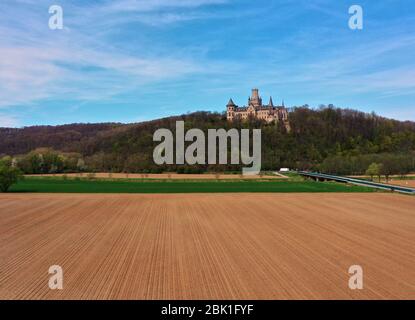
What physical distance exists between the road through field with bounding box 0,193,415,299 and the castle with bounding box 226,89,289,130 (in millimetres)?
132076

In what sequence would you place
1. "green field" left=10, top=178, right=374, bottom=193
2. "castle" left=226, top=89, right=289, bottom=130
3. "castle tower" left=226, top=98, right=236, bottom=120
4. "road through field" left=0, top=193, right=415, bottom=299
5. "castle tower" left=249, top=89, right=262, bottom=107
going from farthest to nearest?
1. "castle tower" left=249, top=89, right=262, bottom=107
2. "castle tower" left=226, top=98, right=236, bottom=120
3. "castle" left=226, top=89, right=289, bottom=130
4. "green field" left=10, top=178, right=374, bottom=193
5. "road through field" left=0, top=193, right=415, bottom=299

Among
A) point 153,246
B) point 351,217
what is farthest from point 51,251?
point 351,217

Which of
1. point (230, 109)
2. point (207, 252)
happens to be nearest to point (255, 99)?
point (230, 109)

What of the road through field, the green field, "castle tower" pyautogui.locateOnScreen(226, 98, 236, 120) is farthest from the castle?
the road through field

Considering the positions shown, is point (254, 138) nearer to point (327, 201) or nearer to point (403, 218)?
point (327, 201)

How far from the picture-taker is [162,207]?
45.1 metres

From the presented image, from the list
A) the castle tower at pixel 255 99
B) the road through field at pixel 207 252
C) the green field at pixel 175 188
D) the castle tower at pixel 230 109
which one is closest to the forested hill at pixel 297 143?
the castle tower at pixel 230 109

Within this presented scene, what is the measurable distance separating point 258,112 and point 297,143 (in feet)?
119

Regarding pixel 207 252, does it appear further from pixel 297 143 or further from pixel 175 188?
pixel 297 143

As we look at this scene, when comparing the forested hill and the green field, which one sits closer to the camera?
the green field

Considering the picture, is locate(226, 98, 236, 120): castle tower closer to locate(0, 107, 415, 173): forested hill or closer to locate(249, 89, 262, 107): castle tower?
locate(0, 107, 415, 173): forested hill

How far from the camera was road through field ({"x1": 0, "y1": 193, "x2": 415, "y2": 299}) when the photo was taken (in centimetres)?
1636

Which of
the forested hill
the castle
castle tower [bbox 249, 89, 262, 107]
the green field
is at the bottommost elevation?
the green field

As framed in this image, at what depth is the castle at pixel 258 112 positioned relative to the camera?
172m
